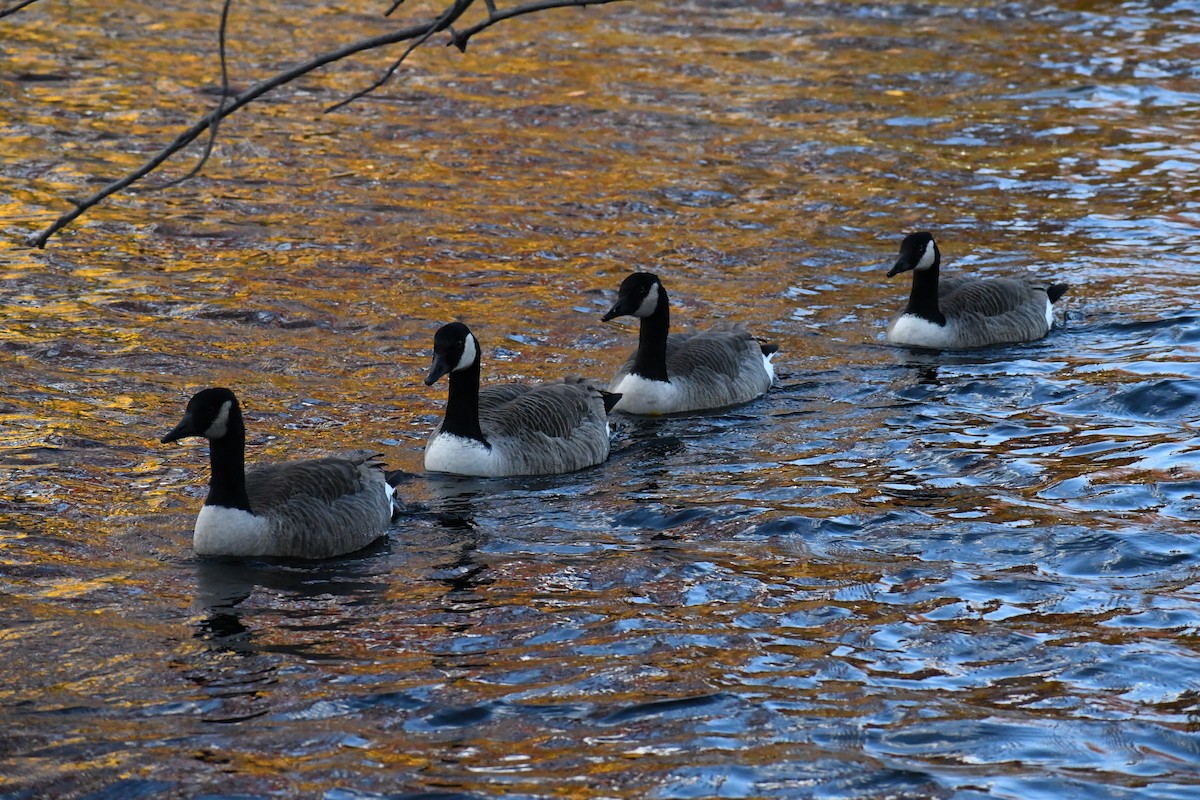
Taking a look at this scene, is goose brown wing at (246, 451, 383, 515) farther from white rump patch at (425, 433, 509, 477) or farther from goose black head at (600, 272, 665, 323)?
goose black head at (600, 272, 665, 323)

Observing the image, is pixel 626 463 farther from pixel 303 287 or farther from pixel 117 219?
pixel 117 219

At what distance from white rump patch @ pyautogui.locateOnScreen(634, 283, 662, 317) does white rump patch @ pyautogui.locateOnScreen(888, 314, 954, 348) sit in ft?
9.90

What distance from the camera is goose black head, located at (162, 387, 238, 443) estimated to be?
10273 mm

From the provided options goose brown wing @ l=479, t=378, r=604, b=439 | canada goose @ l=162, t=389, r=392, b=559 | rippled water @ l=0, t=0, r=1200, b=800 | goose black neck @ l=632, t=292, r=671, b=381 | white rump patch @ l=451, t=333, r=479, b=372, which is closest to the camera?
rippled water @ l=0, t=0, r=1200, b=800

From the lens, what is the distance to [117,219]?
19172 mm

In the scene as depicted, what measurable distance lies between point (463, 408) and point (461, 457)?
38cm

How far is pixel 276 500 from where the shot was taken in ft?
35.2

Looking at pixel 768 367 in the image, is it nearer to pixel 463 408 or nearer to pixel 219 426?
pixel 463 408

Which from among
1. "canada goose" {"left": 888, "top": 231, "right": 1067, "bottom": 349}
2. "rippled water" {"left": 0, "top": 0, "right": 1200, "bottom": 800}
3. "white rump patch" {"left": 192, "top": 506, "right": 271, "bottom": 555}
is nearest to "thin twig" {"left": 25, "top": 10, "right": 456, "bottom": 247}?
"rippled water" {"left": 0, "top": 0, "right": 1200, "bottom": 800}

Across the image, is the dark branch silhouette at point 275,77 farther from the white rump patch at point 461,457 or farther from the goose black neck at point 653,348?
the goose black neck at point 653,348

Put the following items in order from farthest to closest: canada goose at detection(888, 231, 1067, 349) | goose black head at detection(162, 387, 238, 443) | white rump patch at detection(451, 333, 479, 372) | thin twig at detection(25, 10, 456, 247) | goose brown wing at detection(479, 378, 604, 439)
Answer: canada goose at detection(888, 231, 1067, 349), goose brown wing at detection(479, 378, 604, 439), white rump patch at detection(451, 333, 479, 372), goose black head at detection(162, 387, 238, 443), thin twig at detection(25, 10, 456, 247)

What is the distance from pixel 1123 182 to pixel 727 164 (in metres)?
5.18

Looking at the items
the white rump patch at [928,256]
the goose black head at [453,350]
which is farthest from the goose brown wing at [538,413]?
the white rump patch at [928,256]

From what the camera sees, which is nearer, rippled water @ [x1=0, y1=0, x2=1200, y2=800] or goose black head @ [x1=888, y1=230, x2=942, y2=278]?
rippled water @ [x1=0, y1=0, x2=1200, y2=800]
